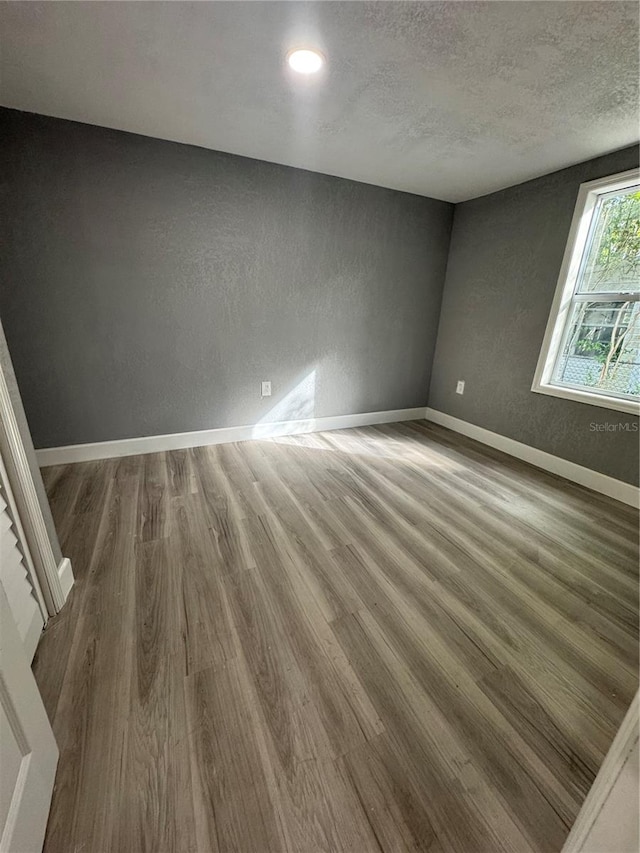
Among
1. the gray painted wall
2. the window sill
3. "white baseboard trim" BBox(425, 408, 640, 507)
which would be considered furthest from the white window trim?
the gray painted wall

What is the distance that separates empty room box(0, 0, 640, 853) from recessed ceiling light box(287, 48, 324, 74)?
0.4 inches

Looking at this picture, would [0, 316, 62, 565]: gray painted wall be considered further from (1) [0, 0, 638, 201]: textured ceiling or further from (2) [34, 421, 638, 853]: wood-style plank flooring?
(1) [0, 0, 638, 201]: textured ceiling

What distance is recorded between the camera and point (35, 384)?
2.23 meters

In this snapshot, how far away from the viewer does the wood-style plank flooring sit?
0.80 m

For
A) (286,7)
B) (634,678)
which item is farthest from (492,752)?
(286,7)

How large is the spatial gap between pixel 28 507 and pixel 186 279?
1887 mm

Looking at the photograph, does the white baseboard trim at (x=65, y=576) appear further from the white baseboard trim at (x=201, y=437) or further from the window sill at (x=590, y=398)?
the window sill at (x=590, y=398)

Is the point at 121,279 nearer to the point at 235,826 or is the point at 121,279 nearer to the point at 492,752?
the point at 235,826

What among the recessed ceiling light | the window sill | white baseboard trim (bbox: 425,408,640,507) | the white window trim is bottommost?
white baseboard trim (bbox: 425,408,640,507)

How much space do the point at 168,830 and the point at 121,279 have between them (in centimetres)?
268

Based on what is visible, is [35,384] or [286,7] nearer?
[286,7]

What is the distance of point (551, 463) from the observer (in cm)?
264

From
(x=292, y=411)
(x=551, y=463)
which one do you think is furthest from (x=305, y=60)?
(x=551, y=463)

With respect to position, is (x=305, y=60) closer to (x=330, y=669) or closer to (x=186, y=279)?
(x=186, y=279)
